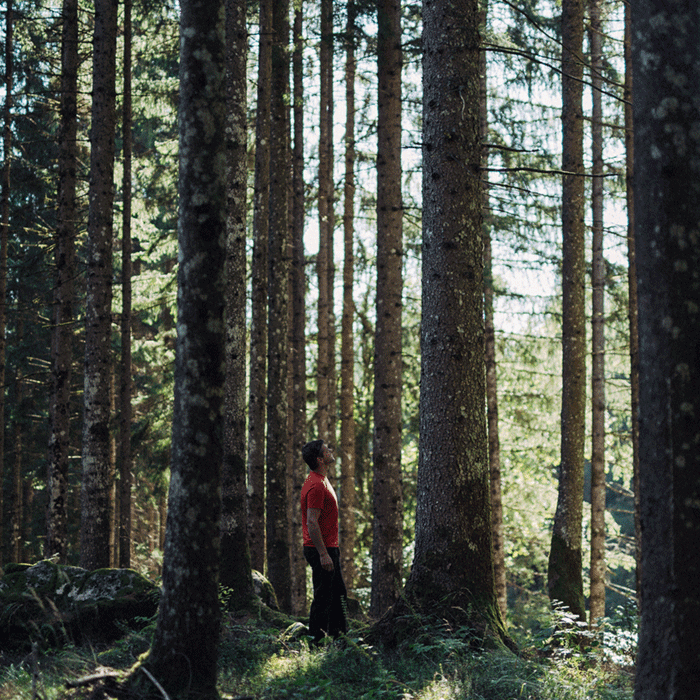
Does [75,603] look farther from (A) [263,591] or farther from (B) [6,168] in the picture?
(B) [6,168]

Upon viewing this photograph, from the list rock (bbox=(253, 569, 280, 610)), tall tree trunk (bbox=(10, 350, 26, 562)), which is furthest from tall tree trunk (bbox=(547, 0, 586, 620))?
tall tree trunk (bbox=(10, 350, 26, 562))

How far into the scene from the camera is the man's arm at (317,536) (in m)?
6.21

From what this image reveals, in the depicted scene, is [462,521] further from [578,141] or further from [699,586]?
[578,141]

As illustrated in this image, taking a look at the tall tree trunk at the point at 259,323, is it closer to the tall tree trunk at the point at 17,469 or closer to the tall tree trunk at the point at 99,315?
the tall tree trunk at the point at 99,315

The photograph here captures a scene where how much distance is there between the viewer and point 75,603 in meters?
6.96

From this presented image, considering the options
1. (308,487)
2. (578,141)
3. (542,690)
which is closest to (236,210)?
(308,487)

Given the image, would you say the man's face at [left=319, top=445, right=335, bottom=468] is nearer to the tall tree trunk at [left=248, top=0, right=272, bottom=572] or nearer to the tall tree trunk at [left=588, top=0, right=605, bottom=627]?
the tall tree trunk at [left=248, top=0, right=272, bottom=572]

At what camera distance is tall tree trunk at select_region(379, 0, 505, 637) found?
19.2ft

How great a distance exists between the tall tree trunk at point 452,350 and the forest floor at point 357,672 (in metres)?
0.44

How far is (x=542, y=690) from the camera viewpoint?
4363 mm

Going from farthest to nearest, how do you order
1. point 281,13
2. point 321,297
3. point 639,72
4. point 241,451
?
point 321,297 → point 281,13 → point 241,451 → point 639,72

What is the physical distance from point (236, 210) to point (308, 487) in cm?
417

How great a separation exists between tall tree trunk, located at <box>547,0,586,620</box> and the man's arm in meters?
5.47

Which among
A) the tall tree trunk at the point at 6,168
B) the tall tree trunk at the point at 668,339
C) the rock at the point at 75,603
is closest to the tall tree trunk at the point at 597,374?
the rock at the point at 75,603
